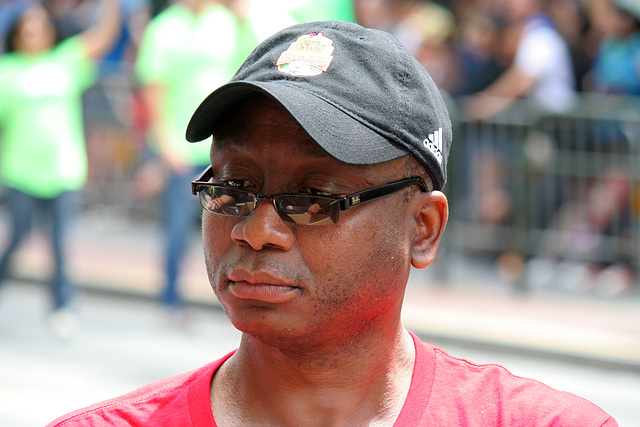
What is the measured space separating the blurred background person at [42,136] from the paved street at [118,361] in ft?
1.35

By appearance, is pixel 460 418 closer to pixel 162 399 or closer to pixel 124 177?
pixel 162 399

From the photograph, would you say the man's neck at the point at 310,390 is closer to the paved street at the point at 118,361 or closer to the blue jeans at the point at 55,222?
the paved street at the point at 118,361

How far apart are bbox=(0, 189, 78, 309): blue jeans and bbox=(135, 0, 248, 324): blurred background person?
2.69 ft

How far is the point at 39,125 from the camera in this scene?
7902mm

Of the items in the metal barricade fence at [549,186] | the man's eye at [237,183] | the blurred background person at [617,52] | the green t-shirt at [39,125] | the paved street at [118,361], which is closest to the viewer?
the man's eye at [237,183]

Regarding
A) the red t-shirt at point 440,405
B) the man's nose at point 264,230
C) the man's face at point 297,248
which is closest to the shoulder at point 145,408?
the red t-shirt at point 440,405

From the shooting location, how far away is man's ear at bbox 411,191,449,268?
2.07 metres

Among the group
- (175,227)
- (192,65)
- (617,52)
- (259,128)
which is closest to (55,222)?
(175,227)

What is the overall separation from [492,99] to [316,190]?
797cm

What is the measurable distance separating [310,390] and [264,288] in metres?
0.27

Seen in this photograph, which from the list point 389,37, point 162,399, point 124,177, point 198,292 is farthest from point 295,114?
point 124,177

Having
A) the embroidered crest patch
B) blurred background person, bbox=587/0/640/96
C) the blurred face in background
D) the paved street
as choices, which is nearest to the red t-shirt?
the embroidered crest patch

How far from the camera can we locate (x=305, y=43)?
1.98 meters

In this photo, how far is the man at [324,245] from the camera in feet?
6.23
